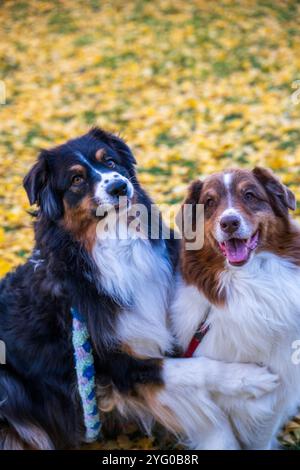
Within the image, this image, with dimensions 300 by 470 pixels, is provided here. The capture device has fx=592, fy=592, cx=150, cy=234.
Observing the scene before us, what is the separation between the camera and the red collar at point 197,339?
3668 millimetres

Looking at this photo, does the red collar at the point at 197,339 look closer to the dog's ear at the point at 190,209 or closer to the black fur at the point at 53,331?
the black fur at the point at 53,331

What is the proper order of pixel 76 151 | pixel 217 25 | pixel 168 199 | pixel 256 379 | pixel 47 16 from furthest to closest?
pixel 47 16 → pixel 217 25 → pixel 168 199 → pixel 76 151 → pixel 256 379

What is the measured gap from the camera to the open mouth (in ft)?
11.3

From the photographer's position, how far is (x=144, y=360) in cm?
367

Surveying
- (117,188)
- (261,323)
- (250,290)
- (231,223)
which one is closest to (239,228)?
(231,223)

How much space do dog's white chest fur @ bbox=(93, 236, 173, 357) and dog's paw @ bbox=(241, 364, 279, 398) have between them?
1.79 ft

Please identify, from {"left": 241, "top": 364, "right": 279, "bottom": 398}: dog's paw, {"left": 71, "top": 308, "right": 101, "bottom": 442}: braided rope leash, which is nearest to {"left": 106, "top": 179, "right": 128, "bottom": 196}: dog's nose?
{"left": 71, "top": 308, "right": 101, "bottom": 442}: braided rope leash

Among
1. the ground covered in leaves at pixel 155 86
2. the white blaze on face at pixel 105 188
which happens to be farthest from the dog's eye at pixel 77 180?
the ground covered in leaves at pixel 155 86

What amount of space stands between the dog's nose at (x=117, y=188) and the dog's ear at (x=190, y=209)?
45cm

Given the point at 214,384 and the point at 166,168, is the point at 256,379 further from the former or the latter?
the point at 166,168

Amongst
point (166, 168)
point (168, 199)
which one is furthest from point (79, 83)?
point (168, 199)

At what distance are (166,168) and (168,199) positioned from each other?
0.97 metres

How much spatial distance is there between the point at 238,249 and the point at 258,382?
80 centimetres

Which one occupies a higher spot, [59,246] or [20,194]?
[20,194]
